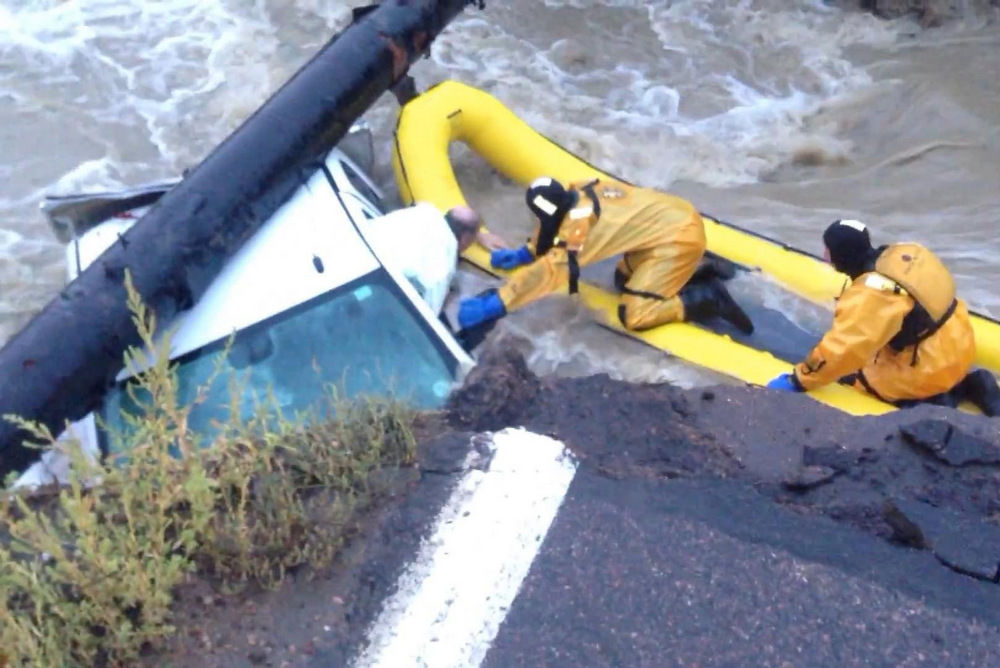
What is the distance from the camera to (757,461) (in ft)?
9.71

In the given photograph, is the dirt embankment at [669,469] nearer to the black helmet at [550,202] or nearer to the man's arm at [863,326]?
the man's arm at [863,326]

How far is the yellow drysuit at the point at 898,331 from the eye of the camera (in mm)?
4602

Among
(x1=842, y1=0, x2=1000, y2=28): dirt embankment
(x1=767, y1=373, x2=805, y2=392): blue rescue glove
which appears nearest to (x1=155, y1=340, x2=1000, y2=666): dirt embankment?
(x1=767, y1=373, x2=805, y2=392): blue rescue glove

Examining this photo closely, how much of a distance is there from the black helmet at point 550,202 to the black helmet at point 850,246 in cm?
136

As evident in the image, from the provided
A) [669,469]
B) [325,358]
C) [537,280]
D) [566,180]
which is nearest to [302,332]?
[325,358]

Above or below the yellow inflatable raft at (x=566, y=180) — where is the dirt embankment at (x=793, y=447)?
above

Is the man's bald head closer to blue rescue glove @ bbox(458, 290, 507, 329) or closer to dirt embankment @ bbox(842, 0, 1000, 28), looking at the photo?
blue rescue glove @ bbox(458, 290, 507, 329)

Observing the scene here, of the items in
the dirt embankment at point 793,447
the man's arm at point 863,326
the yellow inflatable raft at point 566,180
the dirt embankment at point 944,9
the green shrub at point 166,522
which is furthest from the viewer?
the dirt embankment at point 944,9

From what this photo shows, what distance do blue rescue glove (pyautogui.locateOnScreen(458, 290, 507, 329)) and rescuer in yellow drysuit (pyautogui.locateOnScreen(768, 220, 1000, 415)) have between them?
1.38m

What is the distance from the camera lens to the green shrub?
2.19 metres

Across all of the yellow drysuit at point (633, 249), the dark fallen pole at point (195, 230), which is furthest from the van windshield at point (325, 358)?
the yellow drysuit at point (633, 249)

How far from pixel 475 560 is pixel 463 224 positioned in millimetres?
3430

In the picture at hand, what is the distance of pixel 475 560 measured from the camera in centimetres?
250

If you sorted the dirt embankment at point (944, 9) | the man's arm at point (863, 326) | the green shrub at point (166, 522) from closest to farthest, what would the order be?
the green shrub at point (166, 522) < the man's arm at point (863, 326) < the dirt embankment at point (944, 9)
